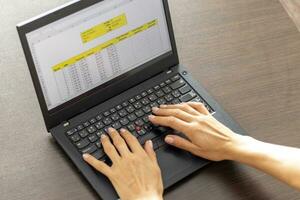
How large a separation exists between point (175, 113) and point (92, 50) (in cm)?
22

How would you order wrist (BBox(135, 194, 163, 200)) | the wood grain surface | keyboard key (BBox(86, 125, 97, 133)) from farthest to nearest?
1. the wood grain surface
2. keyboard key (BBox(86, 125, 97, 133))
3. wrist (BBox(135, 194, 163, 200))

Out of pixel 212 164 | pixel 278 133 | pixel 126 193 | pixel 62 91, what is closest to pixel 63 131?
pixel 62 91

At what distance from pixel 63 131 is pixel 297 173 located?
1.61 feet

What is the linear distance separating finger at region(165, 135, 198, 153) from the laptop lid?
18 centimetres

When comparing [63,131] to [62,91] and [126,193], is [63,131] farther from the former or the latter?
[126,193]

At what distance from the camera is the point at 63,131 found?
1184 millimetres

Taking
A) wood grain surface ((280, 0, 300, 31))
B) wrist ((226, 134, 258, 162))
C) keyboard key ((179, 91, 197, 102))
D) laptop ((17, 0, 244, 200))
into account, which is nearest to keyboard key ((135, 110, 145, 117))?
laptop ((17, 0, 244, 200))

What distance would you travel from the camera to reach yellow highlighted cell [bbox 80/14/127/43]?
3.81 feet

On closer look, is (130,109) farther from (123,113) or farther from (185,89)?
(185,89)

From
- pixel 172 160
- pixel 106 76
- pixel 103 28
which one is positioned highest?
pixel 103 28

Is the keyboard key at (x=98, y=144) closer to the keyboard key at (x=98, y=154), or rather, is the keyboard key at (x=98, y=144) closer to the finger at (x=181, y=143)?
the keyboard key at (x=98, y=154)

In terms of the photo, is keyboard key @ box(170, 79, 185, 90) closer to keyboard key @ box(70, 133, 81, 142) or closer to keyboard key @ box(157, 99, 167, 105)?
keyboard key @ box(157, 99, 167, 105)

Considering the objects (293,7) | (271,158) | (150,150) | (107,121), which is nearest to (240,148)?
(271,158)

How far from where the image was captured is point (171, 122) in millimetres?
1183
